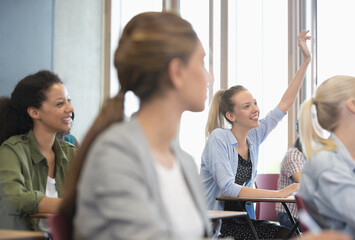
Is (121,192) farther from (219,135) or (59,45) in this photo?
(59,45)

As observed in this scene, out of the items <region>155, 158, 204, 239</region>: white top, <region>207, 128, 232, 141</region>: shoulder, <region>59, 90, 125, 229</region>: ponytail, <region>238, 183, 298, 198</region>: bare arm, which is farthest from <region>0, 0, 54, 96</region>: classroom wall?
<region>155, 158, 204, 239</region>: white top

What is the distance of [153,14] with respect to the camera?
1345 millimetres

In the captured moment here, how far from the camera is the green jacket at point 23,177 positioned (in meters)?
2.46

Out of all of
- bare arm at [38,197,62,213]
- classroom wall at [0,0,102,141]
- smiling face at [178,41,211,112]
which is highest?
classroom wall at [0,0,102,141]

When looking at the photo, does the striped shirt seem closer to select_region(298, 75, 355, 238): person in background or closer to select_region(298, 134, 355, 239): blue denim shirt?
select_region(298, 75, 355, 238): person in background

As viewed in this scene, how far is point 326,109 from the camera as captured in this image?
2.08 metres

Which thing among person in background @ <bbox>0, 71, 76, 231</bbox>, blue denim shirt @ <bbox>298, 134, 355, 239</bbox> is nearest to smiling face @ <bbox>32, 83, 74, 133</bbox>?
person in background @ <bbox>0, 71, 76, 231</bbox>

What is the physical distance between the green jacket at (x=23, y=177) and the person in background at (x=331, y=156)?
1.29m

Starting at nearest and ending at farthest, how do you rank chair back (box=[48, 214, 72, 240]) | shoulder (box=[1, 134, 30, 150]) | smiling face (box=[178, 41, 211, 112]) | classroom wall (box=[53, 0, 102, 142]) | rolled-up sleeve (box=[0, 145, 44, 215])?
chair back (box=[48, 214, 72, 240]), smiling face (box=[178, 41, 211, 112]), rolled-up sleeve (box=[0, 145, 44, 215]), shoulder (box=[1, 134, 30, 150]), classroom wall (box=[53, 0, 102, 142])

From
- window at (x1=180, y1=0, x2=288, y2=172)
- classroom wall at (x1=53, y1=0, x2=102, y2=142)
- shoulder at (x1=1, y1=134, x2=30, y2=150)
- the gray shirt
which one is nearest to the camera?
the gray shirt

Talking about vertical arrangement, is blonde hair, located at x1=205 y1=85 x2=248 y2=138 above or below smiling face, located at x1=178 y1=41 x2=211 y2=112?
below

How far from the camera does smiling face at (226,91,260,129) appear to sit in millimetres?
3922

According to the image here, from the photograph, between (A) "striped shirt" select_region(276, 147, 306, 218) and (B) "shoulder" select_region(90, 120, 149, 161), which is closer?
(B) "shoulder" select_region(90, 120, 149, 161)

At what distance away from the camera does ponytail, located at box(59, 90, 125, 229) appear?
4.17 ft
